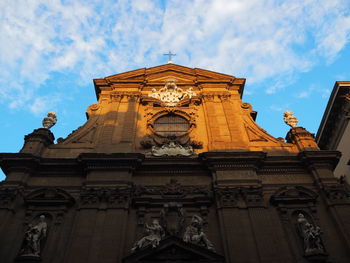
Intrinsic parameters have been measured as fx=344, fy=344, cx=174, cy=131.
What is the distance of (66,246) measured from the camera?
1137 cm

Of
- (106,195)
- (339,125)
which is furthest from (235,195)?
(339,125)

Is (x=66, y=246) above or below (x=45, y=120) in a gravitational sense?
below

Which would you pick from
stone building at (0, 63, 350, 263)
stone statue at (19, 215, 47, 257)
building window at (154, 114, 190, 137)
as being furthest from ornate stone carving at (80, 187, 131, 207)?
building window at (154, 114, 190, 137)

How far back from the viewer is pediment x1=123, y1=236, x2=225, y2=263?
1052 centimetres

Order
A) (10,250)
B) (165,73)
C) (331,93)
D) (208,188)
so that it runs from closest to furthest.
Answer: (10,250), (208,188), (331,93), (165,73)

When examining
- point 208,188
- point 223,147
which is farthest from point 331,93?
point 208,188

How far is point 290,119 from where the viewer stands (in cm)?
1662

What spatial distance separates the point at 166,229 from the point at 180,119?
706 centimetres

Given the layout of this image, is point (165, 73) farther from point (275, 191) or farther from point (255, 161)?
point (275, 191)

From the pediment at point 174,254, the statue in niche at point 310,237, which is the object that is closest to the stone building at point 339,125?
the statue in niche at point 310,237

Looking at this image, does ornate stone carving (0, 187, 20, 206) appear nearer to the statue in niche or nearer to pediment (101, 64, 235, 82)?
pediment (101, 64, 235, 82)

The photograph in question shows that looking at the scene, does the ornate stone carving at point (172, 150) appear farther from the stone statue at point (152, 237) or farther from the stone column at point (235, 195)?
the stone statue at point (152, 237)

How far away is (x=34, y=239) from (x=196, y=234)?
528 cm

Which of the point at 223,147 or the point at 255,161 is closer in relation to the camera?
the point at 255,161
